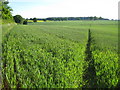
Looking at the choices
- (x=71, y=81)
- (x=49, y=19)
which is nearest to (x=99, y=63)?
(x=71, y=81)

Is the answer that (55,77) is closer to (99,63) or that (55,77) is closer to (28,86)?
(28,86)

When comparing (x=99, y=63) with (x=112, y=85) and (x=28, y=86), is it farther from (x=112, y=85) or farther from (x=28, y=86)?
(x=28, y=86)

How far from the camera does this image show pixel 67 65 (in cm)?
617

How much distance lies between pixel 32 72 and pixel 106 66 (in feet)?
10.5

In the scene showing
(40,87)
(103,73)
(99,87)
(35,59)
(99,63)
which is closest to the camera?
(40,87)

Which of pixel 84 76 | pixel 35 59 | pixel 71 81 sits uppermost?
pixel 35 59

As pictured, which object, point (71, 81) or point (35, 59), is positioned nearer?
point (71, 81)

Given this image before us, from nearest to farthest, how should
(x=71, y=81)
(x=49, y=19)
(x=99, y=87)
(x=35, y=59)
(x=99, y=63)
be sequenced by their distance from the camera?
1. (x=71, y=81)
2. (x=99, y=87)
3. (x=35, y=59)
4. (x=99, y=63)
5. (x=49, y=19)

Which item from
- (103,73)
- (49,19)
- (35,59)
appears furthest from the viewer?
(49,19)

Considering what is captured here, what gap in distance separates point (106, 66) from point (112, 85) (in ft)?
4.79

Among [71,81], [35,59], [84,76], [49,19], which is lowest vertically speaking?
[84,76]

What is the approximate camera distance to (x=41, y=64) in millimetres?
6066

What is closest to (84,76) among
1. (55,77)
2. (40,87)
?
(55,77)

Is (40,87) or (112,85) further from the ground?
(40,87)
